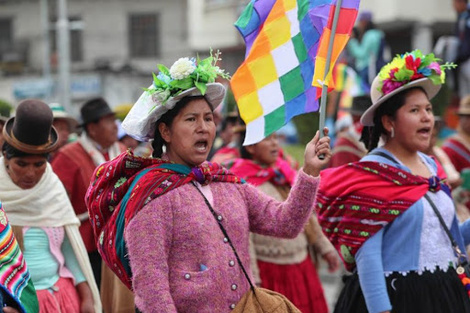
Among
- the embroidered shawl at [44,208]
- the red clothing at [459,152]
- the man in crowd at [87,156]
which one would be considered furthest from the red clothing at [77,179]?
the red clothing at [459,152]

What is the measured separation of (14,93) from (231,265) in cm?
3905

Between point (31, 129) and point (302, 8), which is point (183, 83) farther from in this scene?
point (31, 129)

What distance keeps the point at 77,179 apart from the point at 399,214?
3256 mm

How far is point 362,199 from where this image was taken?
17.9 feet

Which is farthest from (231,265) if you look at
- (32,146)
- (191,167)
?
(32,146)

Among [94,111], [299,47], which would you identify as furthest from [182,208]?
[94,111]

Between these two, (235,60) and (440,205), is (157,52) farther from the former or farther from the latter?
(440,205)

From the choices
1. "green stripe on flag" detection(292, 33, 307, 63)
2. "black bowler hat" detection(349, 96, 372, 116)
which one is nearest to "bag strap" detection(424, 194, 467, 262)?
"green stripe on flag" detection(292, 33, 307, 63)

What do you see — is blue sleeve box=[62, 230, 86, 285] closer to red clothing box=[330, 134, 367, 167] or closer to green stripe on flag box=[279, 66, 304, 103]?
green stripe on flag box=[279, 66, 304, 103]

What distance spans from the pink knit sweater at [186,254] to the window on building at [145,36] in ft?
146

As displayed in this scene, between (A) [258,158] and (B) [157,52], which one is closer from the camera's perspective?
(A) [258,158]

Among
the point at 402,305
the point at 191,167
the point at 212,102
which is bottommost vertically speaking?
Answer: the point at 402,305

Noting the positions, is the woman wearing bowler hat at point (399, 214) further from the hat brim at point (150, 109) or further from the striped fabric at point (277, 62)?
the hat brim at point (150, 109)

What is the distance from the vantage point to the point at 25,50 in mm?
49469
